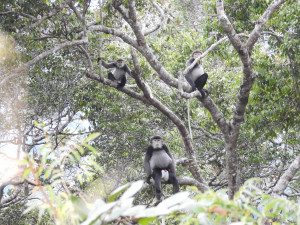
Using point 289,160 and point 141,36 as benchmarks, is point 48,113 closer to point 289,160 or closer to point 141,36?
point 141,36

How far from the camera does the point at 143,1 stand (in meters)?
5.88

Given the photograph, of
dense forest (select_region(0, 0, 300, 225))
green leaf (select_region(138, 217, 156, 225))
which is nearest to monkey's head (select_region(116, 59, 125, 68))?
dense forest (select_region(0, 0, 300, 225))

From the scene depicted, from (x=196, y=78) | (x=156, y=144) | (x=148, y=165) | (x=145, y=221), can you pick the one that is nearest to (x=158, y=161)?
(x=148, y=165)

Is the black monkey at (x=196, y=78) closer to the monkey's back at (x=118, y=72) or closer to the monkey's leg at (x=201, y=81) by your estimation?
the monkey's leg at (x=201, y=81)

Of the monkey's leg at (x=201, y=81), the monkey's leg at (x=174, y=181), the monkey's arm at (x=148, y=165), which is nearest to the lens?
the monkey's leg at (x=174, y=181)

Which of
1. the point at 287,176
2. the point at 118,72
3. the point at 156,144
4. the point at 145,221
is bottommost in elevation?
the point at 287,176

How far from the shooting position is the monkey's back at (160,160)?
571cm

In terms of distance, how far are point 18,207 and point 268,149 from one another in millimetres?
5133

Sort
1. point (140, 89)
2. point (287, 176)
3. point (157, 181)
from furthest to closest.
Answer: point (140, 89) < point (157, 181) < point (287, 176)

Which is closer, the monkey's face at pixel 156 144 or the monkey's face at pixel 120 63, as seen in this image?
the monkey's face at pixel 156 144

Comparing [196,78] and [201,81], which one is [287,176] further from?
[196,78]

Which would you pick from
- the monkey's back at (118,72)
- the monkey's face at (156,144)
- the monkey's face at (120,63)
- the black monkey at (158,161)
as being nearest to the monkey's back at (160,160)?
the black monkey at (158,161)

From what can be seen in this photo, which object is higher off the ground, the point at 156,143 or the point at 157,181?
the point at 156,143

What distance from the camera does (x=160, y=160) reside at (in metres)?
5.76
